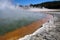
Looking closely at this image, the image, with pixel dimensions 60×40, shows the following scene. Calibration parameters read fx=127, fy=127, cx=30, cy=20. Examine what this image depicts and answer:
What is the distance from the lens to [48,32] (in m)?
1.49

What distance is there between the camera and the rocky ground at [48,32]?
133 centimetres

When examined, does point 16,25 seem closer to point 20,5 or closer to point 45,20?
point 20,5

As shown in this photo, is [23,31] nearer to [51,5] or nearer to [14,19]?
[14,19]

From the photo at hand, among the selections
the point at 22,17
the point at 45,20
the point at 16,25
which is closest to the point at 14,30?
the point at 16,25

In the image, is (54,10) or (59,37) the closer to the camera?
(59,37)

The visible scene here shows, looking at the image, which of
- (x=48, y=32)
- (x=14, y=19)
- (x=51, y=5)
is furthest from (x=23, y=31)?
(x=51, y=5)

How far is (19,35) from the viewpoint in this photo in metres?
1.21

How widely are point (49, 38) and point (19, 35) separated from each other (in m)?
0.35

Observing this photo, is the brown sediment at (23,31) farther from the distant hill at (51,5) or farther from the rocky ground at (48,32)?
the distant hill at (51,5)

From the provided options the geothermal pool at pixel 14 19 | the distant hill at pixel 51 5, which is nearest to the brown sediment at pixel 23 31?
the geothermal pool at pixel 14 19

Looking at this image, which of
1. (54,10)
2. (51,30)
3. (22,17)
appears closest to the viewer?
(22,17)

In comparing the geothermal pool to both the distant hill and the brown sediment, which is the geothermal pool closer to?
the brown sediment

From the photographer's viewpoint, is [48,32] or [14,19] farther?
[48,32]

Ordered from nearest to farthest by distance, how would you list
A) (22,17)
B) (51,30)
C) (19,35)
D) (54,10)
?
(19,35) → (22,17) → (51,30) → (54,10)
